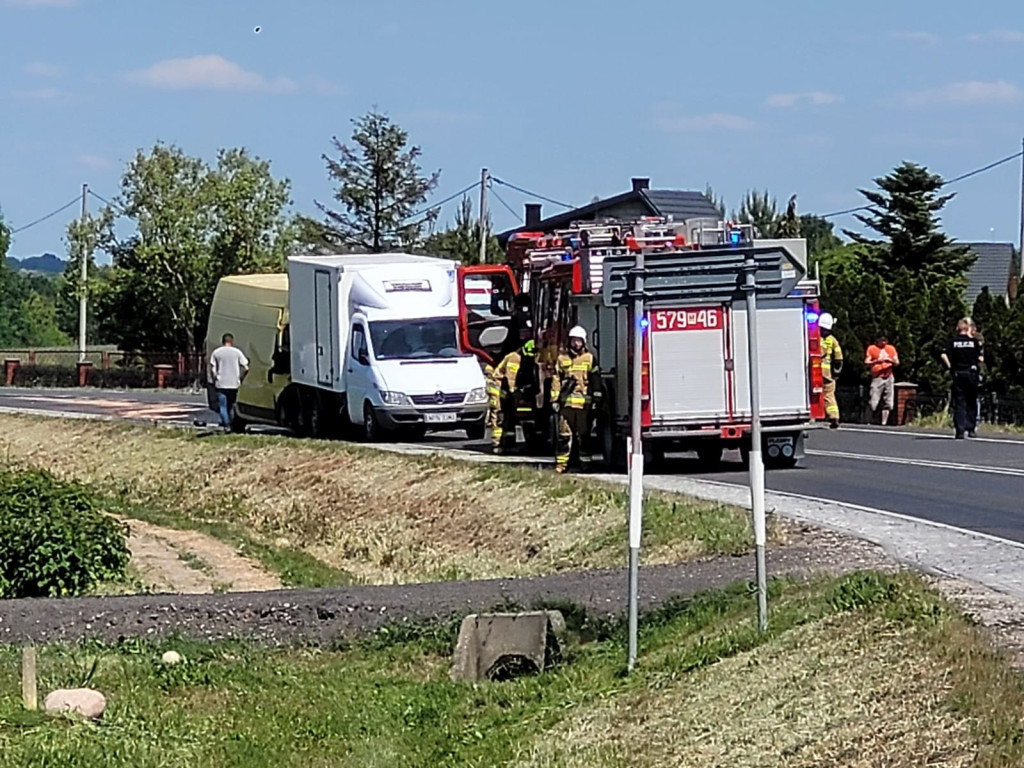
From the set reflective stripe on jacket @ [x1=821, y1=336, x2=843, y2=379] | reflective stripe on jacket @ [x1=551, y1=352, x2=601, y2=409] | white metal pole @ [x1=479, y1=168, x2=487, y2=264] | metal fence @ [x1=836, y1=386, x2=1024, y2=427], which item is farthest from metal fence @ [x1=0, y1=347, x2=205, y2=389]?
reflective stripe on jacket @ [x1=551, y1=352, x2=601, y2=409]

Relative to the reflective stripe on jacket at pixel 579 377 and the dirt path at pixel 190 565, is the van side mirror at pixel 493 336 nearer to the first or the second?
the reflective stripe on jacket at pixel 579 377

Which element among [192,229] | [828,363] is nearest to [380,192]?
[192,229]

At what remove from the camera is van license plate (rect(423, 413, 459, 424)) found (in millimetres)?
29297

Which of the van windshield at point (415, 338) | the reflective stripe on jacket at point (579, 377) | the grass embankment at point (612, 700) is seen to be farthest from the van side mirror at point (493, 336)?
the grass embankment at point (612, 700)

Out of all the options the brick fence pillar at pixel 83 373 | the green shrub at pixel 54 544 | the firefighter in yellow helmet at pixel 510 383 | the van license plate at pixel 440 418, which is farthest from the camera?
the brick fence pillar at pixel 83 373

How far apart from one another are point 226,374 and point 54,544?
Result: 1399 centimetres

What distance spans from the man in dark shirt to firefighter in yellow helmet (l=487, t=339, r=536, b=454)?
6435mm

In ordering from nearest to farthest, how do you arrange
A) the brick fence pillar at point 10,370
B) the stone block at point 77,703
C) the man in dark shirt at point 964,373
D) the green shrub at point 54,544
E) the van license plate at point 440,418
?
the stone block at point 77,703
the green shrub at point 54,544
the man in dark shirt at point 964,373
the van license plate at point 440,418
the brick fence pillar at point 10,370

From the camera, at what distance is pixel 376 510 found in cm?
2473

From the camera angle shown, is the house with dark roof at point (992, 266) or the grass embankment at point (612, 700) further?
the house with dark roof at point (992, 266)

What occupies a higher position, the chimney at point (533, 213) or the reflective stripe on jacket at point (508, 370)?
the chimney at point (533, 213)

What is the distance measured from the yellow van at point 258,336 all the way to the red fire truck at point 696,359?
10.9m

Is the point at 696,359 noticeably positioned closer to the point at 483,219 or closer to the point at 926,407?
the point at 926,407

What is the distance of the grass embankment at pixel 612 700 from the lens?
786 cm
